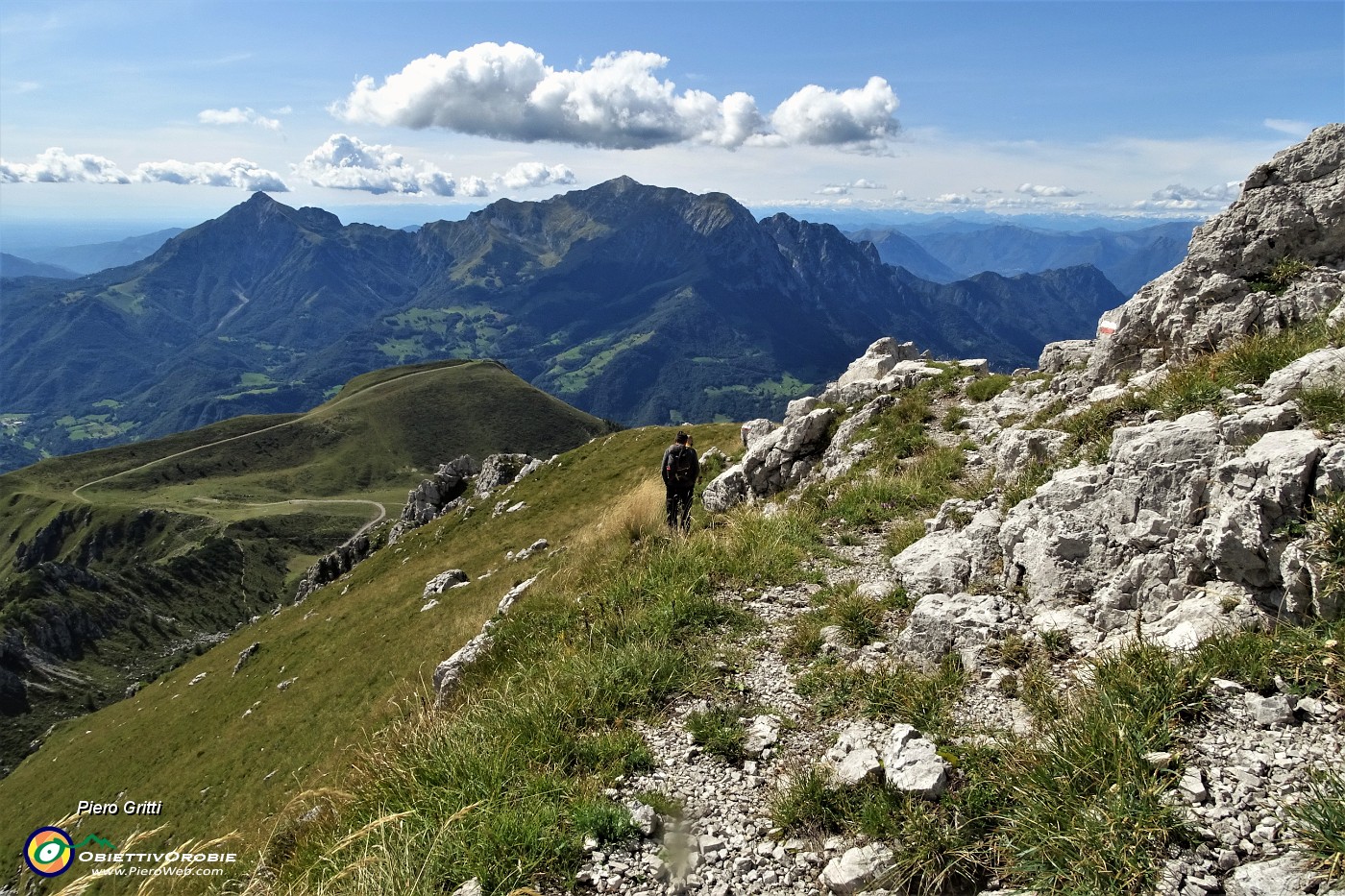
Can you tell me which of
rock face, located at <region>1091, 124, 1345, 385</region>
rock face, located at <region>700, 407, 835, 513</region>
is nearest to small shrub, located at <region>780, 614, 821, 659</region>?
rock face, located at <region>1091, 124, 1345, 385</region>

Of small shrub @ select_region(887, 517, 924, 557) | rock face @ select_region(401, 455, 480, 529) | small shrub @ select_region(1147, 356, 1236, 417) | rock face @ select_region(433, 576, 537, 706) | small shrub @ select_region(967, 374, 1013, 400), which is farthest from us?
rock face @ select_region(401, 455, 480, 529)

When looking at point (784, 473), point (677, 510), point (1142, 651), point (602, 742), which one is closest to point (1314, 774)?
point (1142, 651)

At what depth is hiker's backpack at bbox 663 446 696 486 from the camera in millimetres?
17031

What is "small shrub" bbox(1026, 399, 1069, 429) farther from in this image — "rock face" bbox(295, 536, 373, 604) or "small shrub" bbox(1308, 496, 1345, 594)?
"rock face" bbox(295, 536, 373, 604)

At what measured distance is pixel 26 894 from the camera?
43.8m

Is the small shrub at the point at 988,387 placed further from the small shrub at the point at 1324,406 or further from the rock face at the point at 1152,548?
the small shrub at the point at 1324,406

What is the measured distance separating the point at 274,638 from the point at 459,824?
61672 mm

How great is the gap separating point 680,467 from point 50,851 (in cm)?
1315

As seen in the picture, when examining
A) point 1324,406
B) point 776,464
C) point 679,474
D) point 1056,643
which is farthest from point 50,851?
point 776,464

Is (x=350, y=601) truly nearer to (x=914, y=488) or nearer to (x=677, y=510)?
(x=677, y=510)

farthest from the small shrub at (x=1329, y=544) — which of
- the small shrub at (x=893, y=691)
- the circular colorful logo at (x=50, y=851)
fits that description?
the circular colorful logo at (x=50, y=851)

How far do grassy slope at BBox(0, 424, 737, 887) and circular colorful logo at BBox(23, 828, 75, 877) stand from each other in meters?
10.9

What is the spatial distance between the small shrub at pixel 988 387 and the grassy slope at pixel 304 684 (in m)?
19.8

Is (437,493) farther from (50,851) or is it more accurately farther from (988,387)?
(50,851)
